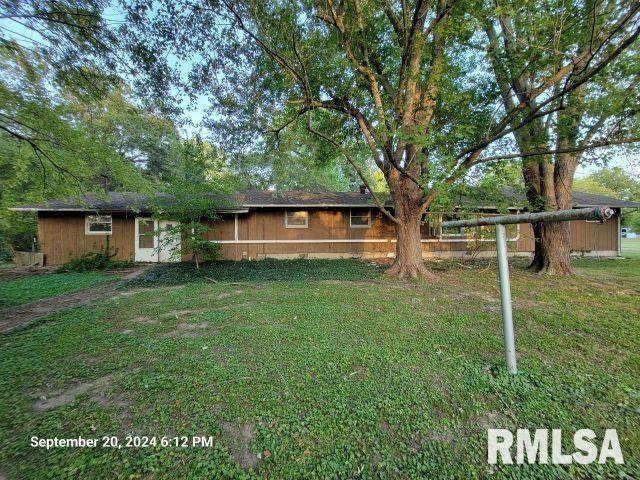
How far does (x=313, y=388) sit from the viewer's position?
2.39 meters

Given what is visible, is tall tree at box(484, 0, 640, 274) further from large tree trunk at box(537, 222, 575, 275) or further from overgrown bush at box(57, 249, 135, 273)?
overgrown bush at box(57, 249, 135, 273)

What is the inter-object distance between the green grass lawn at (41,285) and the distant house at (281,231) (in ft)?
9.19

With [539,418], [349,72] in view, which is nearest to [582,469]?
[539,418]

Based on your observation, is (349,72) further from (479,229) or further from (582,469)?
(582,469)

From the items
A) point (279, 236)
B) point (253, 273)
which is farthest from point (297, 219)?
point (253, 273)

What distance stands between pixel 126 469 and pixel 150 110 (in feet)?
26.2

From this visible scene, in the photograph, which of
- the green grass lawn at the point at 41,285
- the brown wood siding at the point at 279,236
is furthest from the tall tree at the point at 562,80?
the green grass lawn at the point at 41,285

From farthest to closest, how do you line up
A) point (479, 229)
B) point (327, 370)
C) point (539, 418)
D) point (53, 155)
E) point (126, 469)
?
1. point (479, 229)
2. point (53, 155)
3. point (327, 370)
4. point (539, 418)
5. point (126, 469)

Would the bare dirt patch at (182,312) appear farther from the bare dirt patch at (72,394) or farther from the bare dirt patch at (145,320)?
the bare dirt patch at (72,394)

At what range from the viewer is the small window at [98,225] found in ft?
37.5

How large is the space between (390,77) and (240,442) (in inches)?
371

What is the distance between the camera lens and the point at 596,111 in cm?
582

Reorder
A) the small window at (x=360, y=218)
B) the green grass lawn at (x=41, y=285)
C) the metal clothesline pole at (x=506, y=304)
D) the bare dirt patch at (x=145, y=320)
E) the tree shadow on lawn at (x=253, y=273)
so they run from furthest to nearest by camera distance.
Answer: the small window at (x=360, y=218) → the tree shadow on lawn at (x=253, y=273) → the green grass lawn at (x=41, y=285) → the bare dirt patch at (x=145, y=320) → the metal clothesline pole at (x=506, y=304)

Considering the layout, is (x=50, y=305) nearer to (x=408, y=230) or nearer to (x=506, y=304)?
(x=506, y=304)
